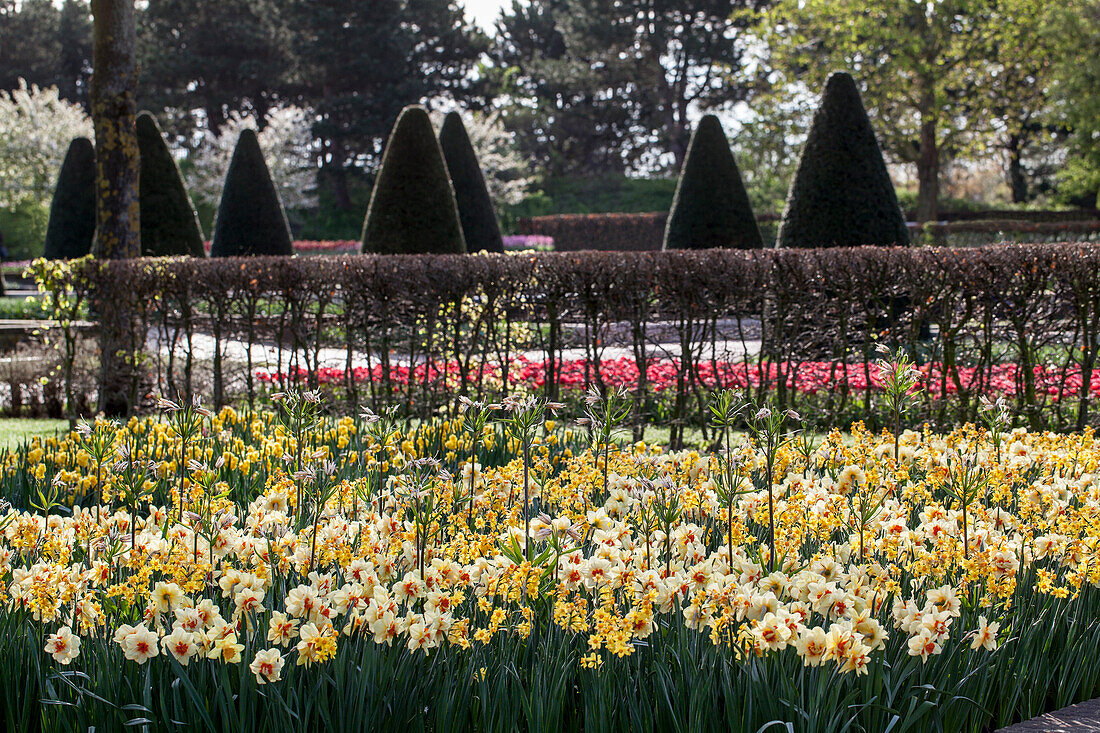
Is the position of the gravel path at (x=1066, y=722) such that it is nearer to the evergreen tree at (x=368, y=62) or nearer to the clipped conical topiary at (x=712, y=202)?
the clipped conical topiary at (x=712, y=202)

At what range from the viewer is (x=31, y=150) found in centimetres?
3256

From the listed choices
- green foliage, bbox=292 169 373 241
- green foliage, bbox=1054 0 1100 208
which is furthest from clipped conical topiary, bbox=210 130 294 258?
green foliage, bbox=292 169 373 241

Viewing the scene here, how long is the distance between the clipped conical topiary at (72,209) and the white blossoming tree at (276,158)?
15964 millimetres

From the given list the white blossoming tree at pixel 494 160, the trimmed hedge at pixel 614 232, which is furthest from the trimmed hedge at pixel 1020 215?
the white blossoming tree at pixel 494 160

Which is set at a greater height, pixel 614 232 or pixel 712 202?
pixel 614 232

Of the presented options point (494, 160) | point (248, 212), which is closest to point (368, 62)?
point (494, 160)

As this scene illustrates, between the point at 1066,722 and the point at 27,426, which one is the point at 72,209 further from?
the point at 1066,722

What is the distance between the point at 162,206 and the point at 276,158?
78.4ft

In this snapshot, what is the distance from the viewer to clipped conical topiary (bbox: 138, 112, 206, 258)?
15.1 metres

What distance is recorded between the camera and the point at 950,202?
39.6m

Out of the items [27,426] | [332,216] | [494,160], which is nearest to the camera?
[27,426]

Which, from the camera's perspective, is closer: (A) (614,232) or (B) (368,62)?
(A) (614,232)

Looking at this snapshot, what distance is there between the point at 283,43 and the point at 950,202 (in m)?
28.5

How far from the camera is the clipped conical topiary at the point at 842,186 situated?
12.0 metres
